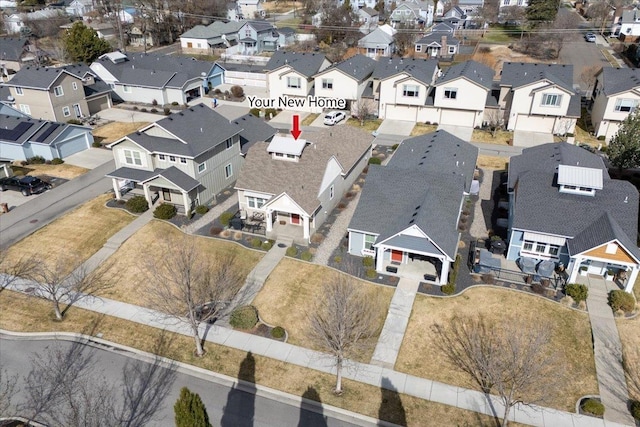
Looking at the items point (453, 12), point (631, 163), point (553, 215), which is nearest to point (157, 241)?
point (553, 215)

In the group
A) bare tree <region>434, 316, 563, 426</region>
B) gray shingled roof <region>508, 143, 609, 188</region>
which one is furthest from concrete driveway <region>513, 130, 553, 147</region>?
bare tree <region>434, 316, 563, 426</region>

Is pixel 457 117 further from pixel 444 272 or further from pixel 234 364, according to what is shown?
pixel 234 364

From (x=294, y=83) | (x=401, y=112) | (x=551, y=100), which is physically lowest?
(x=401, y=112)

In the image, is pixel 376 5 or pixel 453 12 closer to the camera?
pixel 453 12

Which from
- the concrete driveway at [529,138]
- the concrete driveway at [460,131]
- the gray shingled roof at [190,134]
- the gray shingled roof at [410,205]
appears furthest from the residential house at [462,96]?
the gray shingled roof at [190,134]

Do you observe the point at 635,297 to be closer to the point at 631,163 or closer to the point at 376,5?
the point at 631,163

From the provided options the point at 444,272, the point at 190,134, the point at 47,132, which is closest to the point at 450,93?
the point at 190,134
